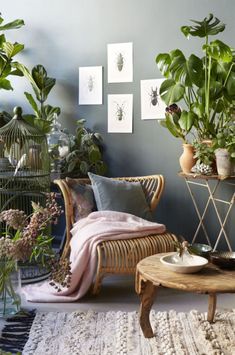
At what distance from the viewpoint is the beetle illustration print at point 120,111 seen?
174 inches

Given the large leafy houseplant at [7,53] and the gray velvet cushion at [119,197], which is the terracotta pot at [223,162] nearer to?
the gray velvet cushion at [119,197]

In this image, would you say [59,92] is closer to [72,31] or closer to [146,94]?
[72,31]

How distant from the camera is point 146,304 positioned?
2.59m

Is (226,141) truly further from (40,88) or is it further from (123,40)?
(40,88)

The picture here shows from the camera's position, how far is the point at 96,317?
9.64ft

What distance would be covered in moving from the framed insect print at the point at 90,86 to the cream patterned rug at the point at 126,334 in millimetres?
2158

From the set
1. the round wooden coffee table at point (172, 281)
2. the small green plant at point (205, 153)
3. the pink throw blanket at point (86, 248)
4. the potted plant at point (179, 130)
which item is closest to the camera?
the round wooden coffee table at point (172, 281)

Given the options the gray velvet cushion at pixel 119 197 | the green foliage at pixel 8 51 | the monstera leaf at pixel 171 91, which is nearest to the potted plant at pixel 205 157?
the monstera leaf at pixel 171 91

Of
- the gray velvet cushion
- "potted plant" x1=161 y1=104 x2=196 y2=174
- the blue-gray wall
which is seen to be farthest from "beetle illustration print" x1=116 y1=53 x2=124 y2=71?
the gray velvet cushion

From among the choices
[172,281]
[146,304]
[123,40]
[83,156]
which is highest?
[123,40]

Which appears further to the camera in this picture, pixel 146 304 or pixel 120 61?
pixel 120 61

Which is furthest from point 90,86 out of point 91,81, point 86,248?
point 86,248

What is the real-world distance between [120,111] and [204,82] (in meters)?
0.98

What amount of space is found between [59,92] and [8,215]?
297 cm
